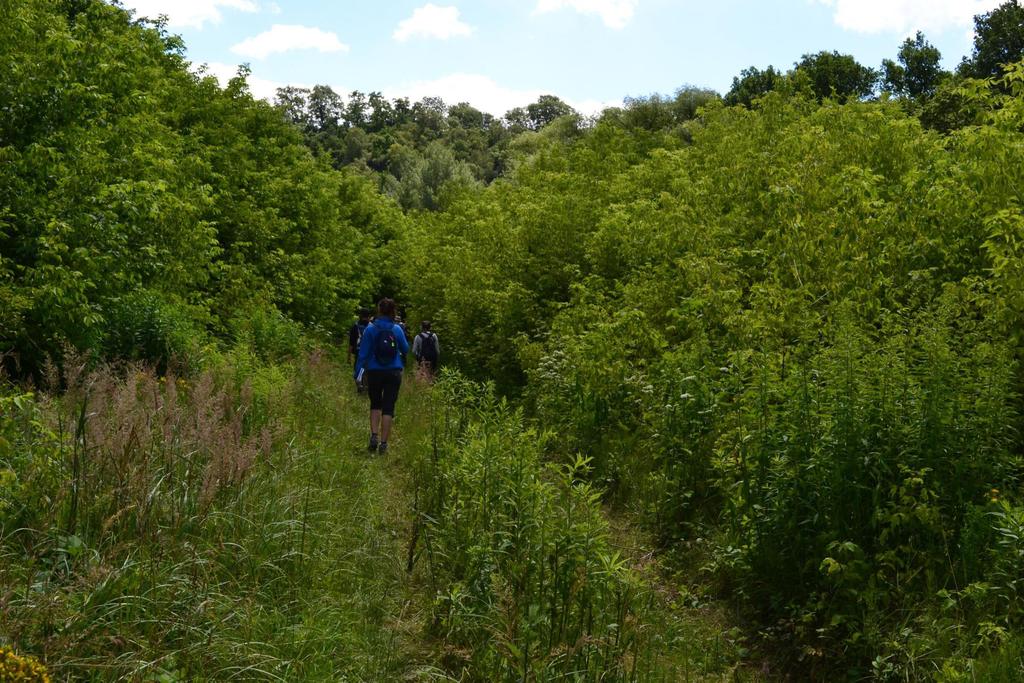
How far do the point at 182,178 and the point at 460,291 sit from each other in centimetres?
811

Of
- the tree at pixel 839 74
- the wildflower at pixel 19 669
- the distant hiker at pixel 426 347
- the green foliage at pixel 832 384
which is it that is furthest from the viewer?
→ the tree at pixel 839 74

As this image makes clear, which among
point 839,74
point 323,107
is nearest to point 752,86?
point 839,74

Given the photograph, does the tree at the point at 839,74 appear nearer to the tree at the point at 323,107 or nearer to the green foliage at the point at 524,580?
the green foliage at the point at 524,580

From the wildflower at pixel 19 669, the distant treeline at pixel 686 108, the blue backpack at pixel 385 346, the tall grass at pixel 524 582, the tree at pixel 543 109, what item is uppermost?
the tree at pixel 543 109

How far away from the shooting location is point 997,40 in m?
39.9

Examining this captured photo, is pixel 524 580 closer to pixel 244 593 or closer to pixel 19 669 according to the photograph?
pixel 244 593

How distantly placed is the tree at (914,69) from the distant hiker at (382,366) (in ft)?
146

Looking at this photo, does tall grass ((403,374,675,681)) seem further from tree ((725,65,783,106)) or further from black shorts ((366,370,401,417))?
tree ((725,65,783,106))

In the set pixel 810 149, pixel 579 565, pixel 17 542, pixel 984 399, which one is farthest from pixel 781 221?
pixel 17 542

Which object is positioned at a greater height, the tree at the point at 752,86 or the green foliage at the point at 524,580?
the tree at the point at 752,86

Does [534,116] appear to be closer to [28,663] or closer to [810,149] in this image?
[810,149]

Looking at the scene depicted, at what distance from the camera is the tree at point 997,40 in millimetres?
39375

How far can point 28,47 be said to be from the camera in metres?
10.3

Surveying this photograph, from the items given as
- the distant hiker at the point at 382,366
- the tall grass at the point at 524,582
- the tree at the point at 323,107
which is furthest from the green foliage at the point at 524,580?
the tree at the point at 323,107
